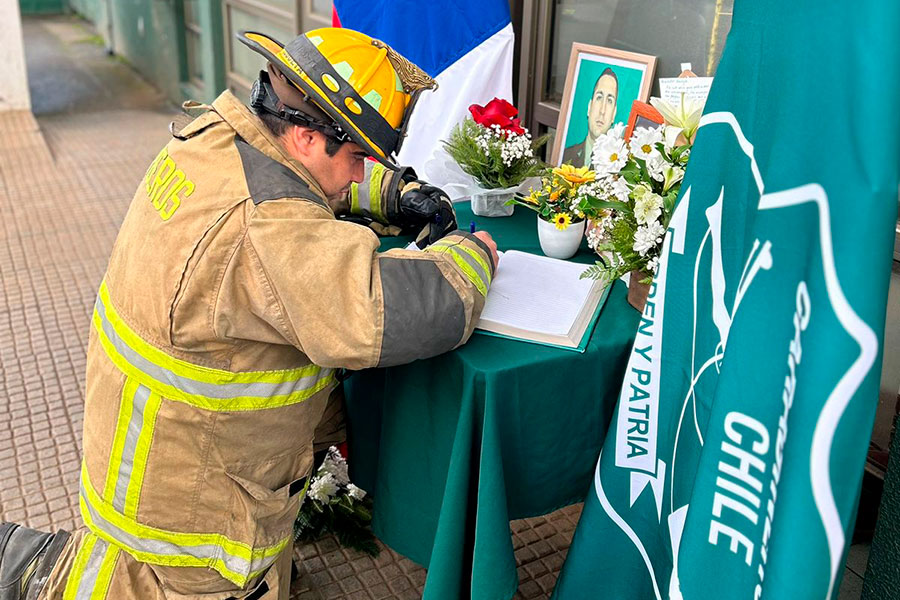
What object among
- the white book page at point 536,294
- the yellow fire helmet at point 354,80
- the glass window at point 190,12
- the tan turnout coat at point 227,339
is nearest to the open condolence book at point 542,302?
the white book page at point 536,294

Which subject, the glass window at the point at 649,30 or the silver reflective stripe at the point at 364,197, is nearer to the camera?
the silver reflective stripe at the point at 364,197

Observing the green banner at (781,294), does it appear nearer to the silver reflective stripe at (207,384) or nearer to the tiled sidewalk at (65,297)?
the silver reflective stripe at (207,384)

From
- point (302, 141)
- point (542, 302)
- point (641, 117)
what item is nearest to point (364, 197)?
point (302, 141)

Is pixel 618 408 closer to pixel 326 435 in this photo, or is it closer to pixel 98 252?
pixel 326 435

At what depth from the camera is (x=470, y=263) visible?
5.95 ft

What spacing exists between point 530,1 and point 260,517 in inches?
88.1

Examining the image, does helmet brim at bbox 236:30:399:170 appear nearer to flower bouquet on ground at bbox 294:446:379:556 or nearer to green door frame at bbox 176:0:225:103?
flower bouquet on ground at bbox 294:446:379:556

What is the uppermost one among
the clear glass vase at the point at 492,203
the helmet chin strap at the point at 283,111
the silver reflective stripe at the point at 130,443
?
the helmet chin strap at the point at 283,111

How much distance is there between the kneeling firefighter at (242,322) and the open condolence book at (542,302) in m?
0.10

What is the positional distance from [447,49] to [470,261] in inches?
60.0

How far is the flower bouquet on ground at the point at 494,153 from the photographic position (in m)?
2.42

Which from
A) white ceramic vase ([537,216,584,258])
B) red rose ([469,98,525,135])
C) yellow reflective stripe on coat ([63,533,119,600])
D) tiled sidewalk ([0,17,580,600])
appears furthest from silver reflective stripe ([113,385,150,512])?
red rose ([469,98,525,135])

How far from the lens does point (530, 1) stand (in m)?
3.26

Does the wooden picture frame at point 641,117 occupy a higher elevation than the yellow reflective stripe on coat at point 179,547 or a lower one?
higher
